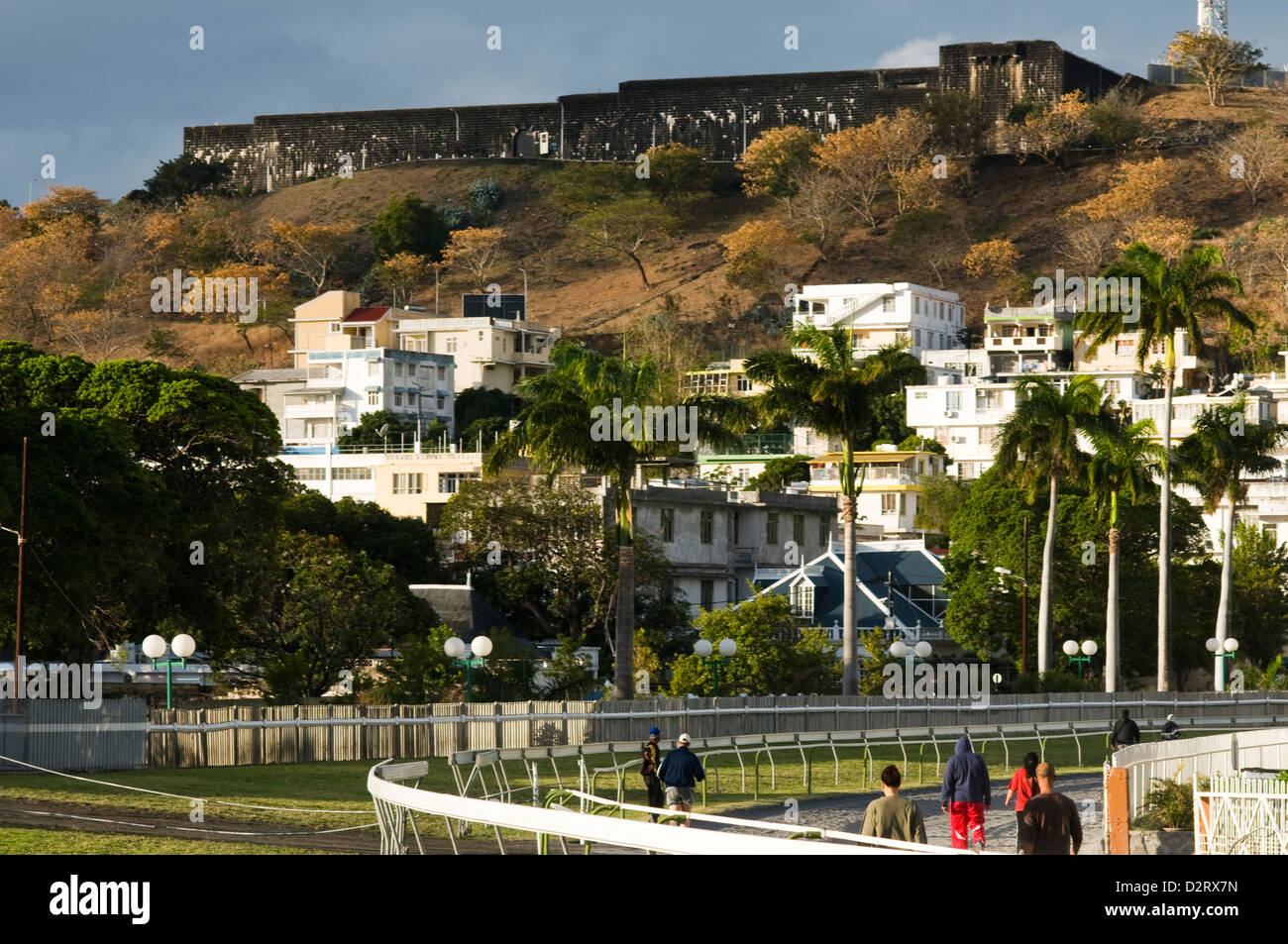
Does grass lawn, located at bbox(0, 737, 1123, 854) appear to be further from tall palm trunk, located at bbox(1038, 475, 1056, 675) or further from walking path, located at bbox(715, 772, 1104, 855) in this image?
tall palm trunk, located at bbox(1038, 475, 1056, 675)

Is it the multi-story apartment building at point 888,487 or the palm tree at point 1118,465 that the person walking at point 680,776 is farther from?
the multi-story apartment building at point 888,487

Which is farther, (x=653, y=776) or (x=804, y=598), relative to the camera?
(x=804, y=598)

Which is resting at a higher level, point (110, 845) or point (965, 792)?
point (965, 792)

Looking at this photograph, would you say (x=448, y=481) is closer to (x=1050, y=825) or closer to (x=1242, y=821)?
(x=1242, y=821)

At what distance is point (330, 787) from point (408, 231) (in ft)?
468

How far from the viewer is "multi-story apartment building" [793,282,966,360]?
427 feet

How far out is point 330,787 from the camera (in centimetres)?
2705

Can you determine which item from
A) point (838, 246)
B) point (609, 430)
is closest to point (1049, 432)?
point (609, 430)

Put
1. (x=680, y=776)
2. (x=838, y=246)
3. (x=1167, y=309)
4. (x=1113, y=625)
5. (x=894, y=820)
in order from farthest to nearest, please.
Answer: (x=838, y=246), (x=1167, y=309), (x=1113, y=625), (x=680, y=776), (x=894, y=820)

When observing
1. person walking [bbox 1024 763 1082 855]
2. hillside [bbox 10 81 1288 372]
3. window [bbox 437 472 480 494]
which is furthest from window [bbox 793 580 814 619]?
hillside [bbox 10 81 1288 372]

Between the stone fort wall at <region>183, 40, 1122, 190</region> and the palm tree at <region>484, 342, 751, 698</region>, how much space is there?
134 m

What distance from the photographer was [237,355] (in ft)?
504
